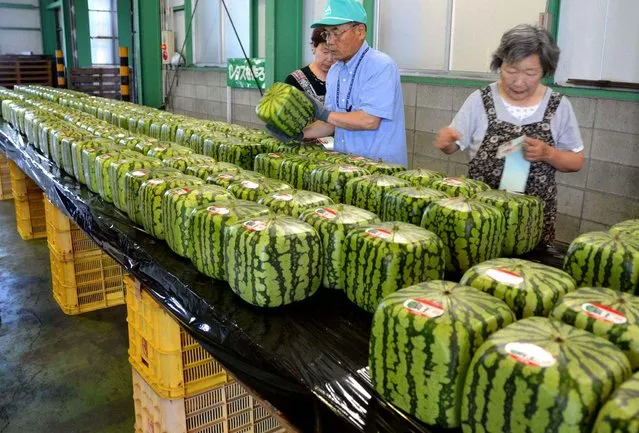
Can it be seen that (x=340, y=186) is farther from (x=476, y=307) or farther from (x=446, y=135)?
(x=476, y=307)

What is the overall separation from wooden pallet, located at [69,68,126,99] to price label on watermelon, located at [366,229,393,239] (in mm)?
15447

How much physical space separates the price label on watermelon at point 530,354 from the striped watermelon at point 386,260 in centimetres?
53

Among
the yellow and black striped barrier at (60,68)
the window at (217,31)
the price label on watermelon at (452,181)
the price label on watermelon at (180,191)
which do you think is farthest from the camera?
the yellow and black striped barrier at (60,68)

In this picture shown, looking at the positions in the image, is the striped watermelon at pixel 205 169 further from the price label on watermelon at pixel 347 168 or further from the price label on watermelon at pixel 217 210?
the price label on watermelon at pixel 217 210

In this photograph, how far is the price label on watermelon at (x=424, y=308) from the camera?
1.18 meters

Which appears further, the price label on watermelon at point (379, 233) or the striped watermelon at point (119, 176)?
the striped watermelon at point (119, 176)

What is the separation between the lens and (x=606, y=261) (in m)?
1.51

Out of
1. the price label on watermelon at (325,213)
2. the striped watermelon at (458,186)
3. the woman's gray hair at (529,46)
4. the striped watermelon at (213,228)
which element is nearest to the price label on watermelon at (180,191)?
the striped watermelon at (213,228)

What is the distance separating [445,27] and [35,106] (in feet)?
13.9

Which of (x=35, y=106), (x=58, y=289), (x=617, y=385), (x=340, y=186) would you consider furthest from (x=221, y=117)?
(x=617, y=385)

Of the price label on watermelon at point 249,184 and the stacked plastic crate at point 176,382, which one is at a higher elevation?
the price label on watermelon at point 249,184

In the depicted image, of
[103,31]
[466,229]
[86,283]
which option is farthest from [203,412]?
[103,31]

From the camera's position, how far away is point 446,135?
286 cm

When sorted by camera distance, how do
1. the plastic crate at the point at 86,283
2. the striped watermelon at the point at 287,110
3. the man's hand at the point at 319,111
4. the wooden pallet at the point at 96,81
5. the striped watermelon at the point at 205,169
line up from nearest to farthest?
Answer: the striped watermelon at the point at 205,169 < the striped watermelon at the point at 287,110 < the man's hand at the point at 319,111 < the plastic crate at the point at 86,283 < the wooden pallet at the point at 96,81
